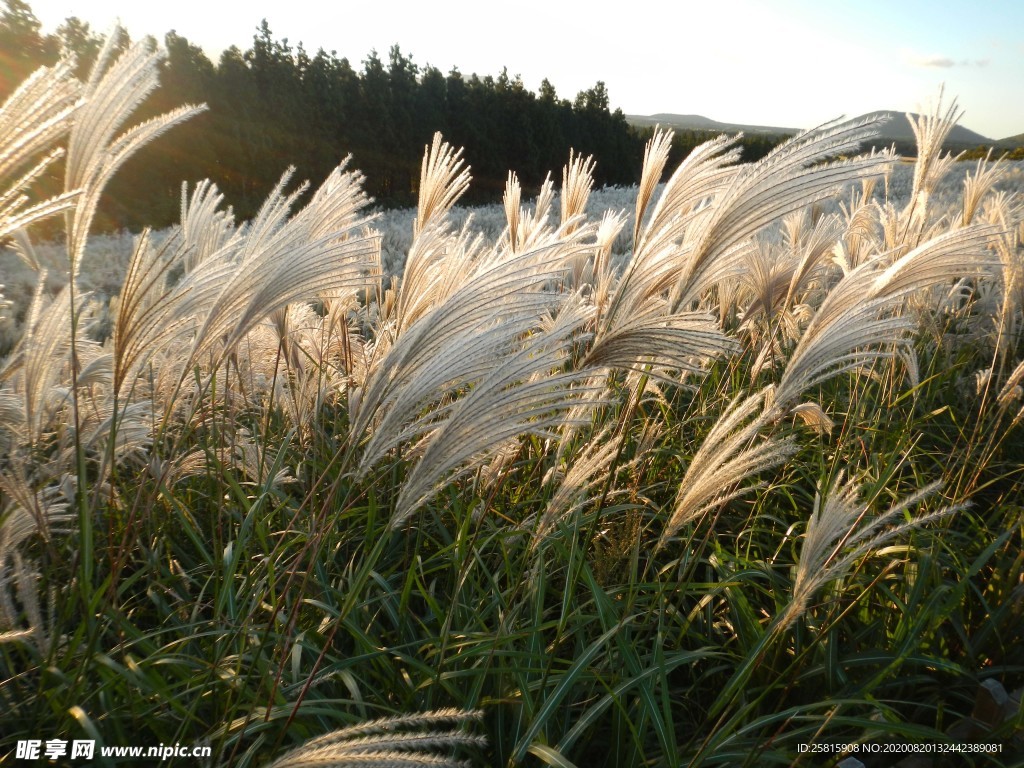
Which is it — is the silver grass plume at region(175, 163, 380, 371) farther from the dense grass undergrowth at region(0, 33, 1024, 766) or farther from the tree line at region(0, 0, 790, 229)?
the tree line at region(0, 0, 790, 229)

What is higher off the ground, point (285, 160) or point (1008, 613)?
point (285, 160)

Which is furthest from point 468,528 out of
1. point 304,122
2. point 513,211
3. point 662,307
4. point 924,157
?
point 304,122

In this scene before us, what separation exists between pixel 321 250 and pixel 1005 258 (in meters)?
3.26

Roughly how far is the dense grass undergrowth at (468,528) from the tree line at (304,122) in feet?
32.5

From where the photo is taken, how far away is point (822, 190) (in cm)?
142

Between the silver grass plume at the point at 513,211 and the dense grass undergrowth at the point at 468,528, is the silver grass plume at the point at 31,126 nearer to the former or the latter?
the dense grass undergrowth at the point at 468,528

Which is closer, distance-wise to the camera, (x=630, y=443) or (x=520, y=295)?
(x=520, y=295)

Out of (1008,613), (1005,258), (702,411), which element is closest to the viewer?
(1008,613)

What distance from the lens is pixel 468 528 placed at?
6.88 feet

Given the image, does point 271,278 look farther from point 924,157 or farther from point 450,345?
point 924,157

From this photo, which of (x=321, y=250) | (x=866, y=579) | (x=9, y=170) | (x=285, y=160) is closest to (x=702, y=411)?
(x=866, y=579)

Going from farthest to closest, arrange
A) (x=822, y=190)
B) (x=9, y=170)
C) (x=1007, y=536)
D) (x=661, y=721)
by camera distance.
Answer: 1. (x=1007, y=536)
2. (x=661, y=721)
3. (x=822, y=190)
4. (x=9, y=170)

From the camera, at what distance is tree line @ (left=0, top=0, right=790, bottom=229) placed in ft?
45.7

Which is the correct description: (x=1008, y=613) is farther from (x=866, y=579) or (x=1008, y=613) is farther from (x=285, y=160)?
(x=285, y=160)
